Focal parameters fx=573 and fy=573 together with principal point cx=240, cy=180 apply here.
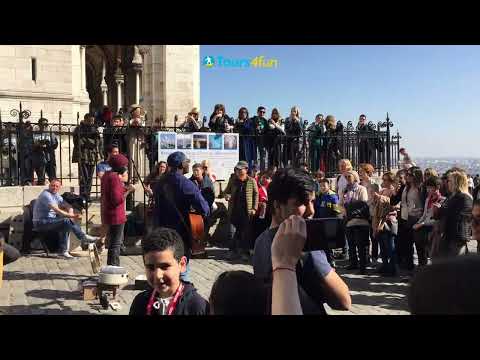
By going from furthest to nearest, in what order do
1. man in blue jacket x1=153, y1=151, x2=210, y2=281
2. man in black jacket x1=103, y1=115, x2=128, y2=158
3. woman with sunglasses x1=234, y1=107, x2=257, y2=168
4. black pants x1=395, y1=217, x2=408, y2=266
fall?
woman with sunglasses x1=234, y1=107, x2=257, y2=168 → man in black jacket x1=103, y1=115, x2=128, y2=158 → black pants x1=395, y1=217, x2=408, y2=266 → man in blue jacket x1=153, y1=151, x2=210, y2=281

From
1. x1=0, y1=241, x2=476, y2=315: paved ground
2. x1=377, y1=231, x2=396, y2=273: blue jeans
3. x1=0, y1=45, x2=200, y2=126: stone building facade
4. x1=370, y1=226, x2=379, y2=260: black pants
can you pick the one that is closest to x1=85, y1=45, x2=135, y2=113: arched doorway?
x1=0, y1=45, x2=200, y2=126: stone building facade

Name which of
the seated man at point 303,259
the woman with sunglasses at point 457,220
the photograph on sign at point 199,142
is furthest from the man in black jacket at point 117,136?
the seated man at point 303,259

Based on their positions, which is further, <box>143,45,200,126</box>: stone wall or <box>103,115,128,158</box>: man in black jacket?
<box>143,45,200,126</box>: stone wall

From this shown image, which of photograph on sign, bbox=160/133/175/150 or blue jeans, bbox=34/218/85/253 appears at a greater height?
photograph on sign, bbox=160/133/175/150

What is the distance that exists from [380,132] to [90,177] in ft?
27.4

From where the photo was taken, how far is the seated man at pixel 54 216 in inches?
422

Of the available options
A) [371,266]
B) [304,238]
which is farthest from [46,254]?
[304,238]

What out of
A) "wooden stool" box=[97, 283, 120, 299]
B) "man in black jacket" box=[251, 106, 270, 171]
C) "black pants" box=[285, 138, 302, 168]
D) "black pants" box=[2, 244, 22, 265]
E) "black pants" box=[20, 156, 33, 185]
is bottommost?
"wooden stool" box=[97, 283, 120, 299]

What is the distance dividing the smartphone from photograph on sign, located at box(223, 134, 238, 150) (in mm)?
11792

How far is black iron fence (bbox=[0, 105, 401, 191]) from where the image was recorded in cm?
1247

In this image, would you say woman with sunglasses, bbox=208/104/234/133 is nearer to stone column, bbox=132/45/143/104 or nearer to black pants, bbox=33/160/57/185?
black pants, bbox=33/160/57/185

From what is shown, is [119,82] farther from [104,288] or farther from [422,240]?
[104,288]

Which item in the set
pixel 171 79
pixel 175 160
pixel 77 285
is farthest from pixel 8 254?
pixel 171 79
